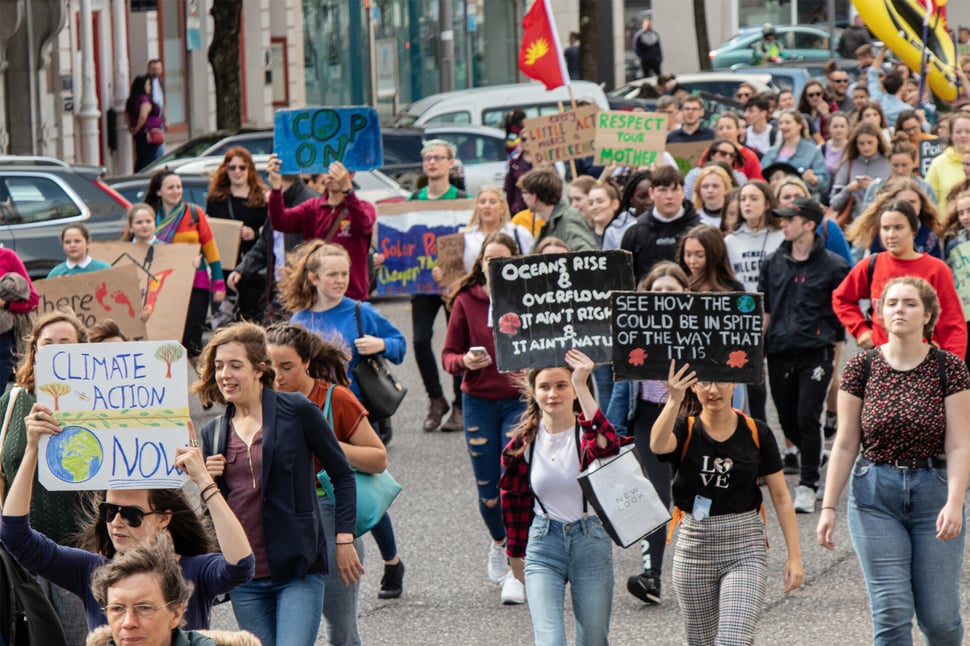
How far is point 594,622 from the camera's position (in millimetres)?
6148

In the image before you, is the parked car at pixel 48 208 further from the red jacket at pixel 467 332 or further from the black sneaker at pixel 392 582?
the black sneaker at pixel 392 582

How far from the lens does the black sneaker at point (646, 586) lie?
7969 mm

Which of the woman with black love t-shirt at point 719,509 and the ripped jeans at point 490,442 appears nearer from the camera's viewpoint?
the woman with black love t-shirt at point 719,509

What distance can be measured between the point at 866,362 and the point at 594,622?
134cm

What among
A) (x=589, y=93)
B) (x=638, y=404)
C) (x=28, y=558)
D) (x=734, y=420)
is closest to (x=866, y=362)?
(x=734, y=420)

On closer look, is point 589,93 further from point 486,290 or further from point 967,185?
point 486,290

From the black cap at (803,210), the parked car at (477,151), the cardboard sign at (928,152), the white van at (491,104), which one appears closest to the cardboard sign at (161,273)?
the black cap at (803,210)

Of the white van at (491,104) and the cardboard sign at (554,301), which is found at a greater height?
the white van at (491,104)

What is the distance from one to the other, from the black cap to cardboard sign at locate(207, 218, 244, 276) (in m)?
4.69

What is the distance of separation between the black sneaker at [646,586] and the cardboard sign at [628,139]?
702 cm

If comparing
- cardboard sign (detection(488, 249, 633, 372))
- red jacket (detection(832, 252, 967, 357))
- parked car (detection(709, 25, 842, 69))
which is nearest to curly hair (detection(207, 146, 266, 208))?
red jacket (detection(832, 252, 967, 357))

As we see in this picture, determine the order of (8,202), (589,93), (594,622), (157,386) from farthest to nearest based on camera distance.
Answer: (589,93) < (8,202) < (594,622) < (157,386)

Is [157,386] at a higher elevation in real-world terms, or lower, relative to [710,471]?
higher

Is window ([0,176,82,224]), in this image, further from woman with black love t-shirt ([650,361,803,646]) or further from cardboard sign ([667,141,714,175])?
woman with black love t-shirt ([650,361,803,646])
